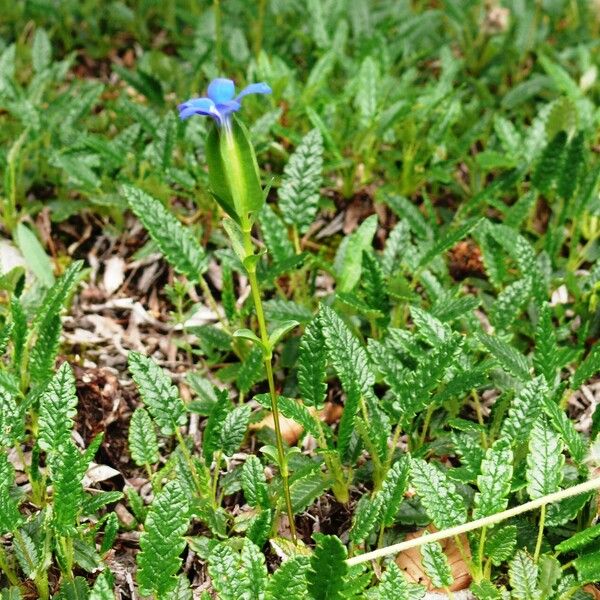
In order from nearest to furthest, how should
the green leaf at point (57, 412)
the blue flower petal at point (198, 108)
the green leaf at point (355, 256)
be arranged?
the blue flower petal at point (198, 108), the green leaf at point (57, 412), the green leaf at point (355, 256)

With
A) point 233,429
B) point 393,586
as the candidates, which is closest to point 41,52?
point 233,429

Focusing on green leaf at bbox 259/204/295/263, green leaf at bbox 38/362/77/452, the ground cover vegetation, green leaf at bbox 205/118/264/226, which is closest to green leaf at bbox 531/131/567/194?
the ground cover vegetation

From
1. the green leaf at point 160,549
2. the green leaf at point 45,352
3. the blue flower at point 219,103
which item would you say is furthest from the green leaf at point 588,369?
the green leaf at point 45,352

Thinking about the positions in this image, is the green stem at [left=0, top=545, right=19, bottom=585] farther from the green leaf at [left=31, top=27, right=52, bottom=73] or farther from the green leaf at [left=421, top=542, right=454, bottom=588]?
the green leaf at [left=31, top=27, right=52, bottom=73]

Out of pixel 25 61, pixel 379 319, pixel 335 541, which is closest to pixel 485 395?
pixel 379 319

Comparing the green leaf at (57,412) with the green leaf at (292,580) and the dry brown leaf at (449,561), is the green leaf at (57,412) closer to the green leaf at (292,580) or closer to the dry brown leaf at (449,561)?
the green leaf at (292,580)

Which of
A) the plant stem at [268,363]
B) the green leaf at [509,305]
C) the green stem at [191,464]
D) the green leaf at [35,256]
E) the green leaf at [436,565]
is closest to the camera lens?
the plant stem at [268,363]

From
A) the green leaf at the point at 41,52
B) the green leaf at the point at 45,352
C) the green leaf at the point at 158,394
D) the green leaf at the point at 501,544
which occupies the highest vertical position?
the green leaf at the point at 41,52

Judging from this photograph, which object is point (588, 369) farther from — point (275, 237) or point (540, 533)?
point (275, 237)
